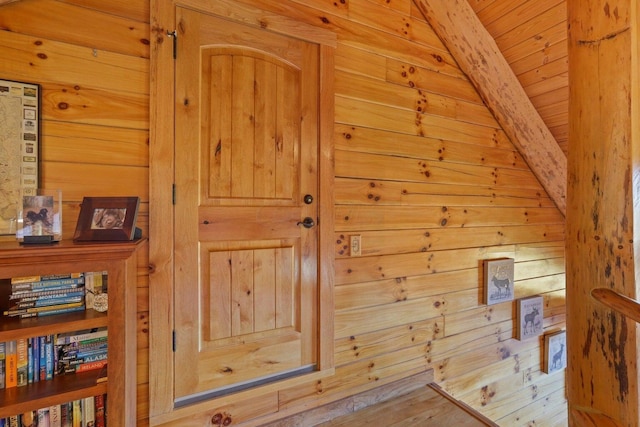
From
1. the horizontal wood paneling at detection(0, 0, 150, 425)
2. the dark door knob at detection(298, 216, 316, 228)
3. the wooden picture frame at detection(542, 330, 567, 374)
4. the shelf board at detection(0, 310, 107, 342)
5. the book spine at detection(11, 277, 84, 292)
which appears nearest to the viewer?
the shelf board at detection(0, 310, 107, 342)

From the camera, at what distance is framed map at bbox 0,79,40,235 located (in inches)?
43.4

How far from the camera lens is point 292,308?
1.66 meters

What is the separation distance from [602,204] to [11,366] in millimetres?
2288

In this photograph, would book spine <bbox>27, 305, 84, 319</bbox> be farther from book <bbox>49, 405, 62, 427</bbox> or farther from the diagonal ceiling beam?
the diagonal ceiling beam

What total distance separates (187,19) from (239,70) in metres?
0.30

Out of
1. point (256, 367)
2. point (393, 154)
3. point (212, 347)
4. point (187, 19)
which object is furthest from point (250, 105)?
point (256, 367)

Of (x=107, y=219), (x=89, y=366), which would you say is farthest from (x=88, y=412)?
(x=107, y=219)

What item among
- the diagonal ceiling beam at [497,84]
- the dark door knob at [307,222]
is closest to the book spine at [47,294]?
the dark door knob at [307,222]

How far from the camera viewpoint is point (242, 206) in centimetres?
152

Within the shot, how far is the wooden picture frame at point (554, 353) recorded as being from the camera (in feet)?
9.14

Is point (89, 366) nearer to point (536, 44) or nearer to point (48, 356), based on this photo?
point (48, 356)

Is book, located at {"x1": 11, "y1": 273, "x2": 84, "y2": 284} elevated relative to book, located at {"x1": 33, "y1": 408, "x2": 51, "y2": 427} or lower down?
elevated

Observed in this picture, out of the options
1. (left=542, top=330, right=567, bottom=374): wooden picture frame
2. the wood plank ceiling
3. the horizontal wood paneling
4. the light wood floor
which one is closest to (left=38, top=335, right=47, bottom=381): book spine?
the horizontal wood paneling

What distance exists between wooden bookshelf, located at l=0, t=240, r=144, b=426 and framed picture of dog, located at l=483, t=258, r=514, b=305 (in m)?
2.37
